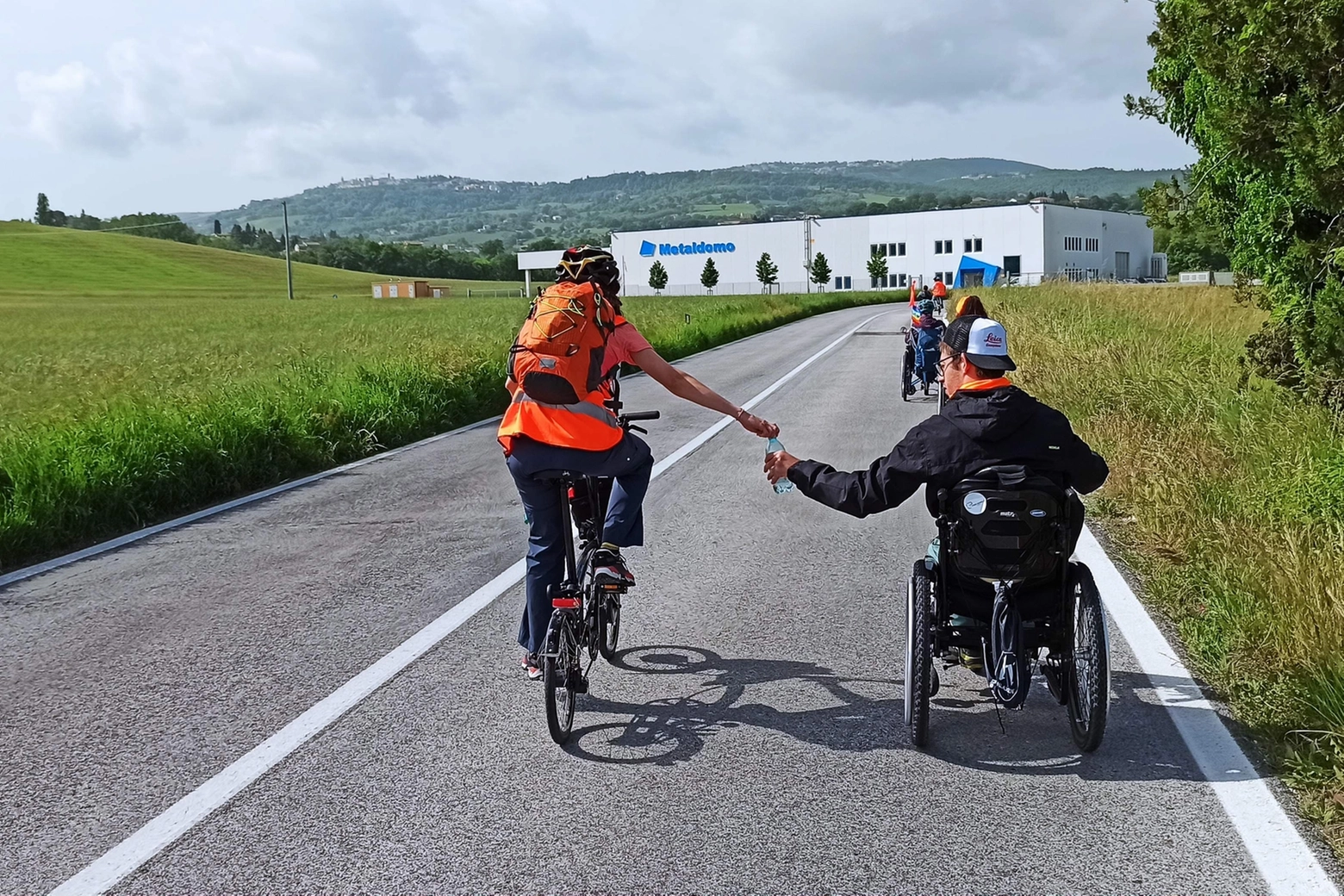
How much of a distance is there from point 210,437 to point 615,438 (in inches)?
312

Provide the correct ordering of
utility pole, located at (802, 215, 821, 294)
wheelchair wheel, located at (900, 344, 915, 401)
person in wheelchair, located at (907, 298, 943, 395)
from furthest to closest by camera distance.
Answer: utility pole, located at (802, 215, 821, 294) → wheelchair wheel, located at (900, 344, 915, 401) → person in wheelchair, located at (907, 298, 943, 395)

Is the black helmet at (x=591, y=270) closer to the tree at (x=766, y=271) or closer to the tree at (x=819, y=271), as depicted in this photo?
the tree at (x=819, y=271)

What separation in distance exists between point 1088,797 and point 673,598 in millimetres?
3062

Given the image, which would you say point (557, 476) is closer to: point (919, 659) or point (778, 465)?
point (778, 465)

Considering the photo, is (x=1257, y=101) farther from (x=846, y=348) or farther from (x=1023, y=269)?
(x=1023, y=269)

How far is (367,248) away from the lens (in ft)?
611

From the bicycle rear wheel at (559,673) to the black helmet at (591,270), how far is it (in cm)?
127

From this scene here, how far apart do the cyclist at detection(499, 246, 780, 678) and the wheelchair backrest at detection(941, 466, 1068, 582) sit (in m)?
0.82

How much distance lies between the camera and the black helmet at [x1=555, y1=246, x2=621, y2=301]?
4.62 meters

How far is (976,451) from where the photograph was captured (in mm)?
4207

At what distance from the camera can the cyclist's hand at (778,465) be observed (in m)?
4.47

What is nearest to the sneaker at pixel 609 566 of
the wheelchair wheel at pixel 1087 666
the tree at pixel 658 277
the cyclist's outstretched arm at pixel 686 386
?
the cyclist's outstretched arm at pixel 686 386

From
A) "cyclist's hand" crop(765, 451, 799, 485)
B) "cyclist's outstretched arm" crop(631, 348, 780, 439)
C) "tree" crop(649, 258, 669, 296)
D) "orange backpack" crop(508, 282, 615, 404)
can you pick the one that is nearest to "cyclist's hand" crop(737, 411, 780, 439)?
"cyclist's outstretched arm" crop(631, 348, 780, 439)

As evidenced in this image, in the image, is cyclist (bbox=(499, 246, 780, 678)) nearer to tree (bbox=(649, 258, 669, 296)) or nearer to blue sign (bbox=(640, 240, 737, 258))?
tree (bbox=(649, 258, 669, 296))
